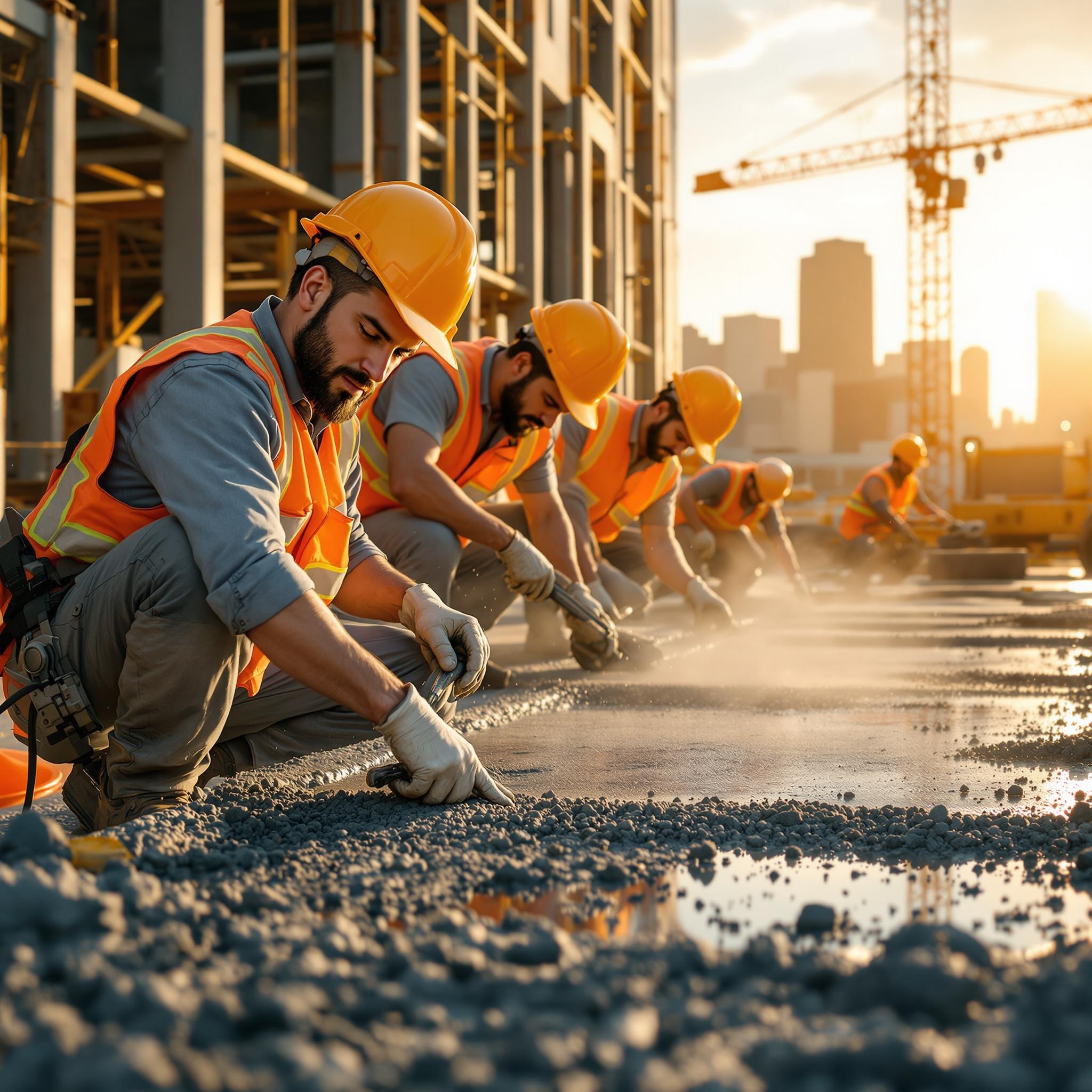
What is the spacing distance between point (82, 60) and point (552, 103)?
9478mm

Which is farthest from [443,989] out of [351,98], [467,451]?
[351,98]

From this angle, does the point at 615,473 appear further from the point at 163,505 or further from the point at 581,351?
the point at 163,505

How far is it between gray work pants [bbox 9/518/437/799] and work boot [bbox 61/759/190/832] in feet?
0.07

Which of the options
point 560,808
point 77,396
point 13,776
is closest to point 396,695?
point 560,808

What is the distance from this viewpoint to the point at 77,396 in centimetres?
922

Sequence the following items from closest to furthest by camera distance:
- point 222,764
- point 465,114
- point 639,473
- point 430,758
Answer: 1. point 430,758
2. point 222,764
3. point 639,473
4. point 465,114

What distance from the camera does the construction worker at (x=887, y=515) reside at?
1322 cm

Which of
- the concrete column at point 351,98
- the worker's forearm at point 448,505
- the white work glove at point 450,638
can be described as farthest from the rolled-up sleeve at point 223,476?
the concrete column at point 351,98

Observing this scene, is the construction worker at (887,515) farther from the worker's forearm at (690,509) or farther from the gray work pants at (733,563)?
the worker's forearm at (690,509)

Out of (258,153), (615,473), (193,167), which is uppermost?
(258,153)

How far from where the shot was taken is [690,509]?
10.4m

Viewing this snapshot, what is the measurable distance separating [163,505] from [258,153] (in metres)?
13.7

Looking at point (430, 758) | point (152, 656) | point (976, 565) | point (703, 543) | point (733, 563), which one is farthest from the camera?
point (976, 565)

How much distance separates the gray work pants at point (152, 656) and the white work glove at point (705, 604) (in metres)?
4.98
